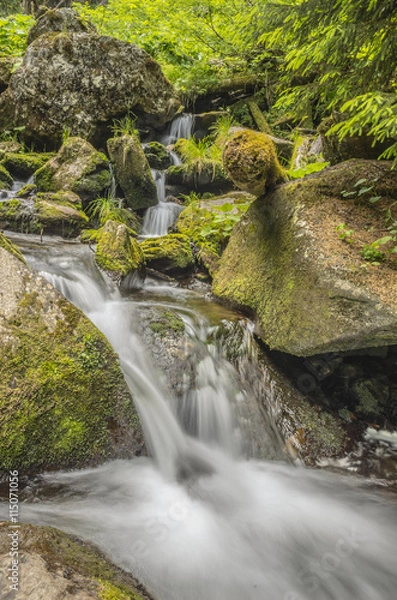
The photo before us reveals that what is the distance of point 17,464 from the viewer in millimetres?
2027

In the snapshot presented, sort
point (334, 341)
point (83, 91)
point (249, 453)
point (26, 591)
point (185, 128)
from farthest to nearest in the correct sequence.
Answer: point (185, 128), point (83, 91), point (249, 453), point (334, 341), point (26, 591)

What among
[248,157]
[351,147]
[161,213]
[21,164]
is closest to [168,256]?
[161,213]

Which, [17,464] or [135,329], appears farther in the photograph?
[135,329]

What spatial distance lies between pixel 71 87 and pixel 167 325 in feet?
25.0

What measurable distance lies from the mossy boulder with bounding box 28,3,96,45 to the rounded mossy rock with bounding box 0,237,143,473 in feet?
31.1

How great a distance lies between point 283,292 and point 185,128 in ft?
27.5

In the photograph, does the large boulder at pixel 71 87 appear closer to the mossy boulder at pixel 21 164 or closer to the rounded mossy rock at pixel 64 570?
the mossy boulder at pixel 21 164

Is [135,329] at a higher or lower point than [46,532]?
higher

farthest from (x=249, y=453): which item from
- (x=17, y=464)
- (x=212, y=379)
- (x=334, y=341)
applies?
(x=17, y=464)

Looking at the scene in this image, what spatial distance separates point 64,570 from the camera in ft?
4.28

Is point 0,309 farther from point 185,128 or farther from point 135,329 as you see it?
point 185,128

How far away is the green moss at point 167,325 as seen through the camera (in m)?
3.48

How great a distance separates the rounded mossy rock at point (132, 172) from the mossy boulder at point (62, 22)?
13.5 ft
